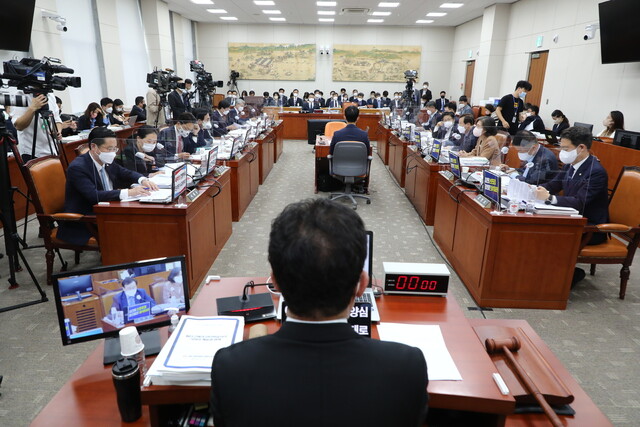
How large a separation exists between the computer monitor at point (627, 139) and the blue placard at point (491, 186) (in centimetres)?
294

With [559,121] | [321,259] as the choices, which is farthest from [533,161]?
[559,121]

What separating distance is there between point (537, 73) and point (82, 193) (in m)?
9.15

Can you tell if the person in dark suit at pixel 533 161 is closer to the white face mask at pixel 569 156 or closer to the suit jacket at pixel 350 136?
the white face mask at pixel 569 156

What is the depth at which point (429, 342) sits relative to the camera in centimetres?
145

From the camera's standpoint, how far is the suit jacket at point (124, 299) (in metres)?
1.40

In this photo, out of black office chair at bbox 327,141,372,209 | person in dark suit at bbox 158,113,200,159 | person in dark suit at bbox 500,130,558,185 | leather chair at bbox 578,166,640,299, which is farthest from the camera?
black office chair at bbox 327,141,372,209

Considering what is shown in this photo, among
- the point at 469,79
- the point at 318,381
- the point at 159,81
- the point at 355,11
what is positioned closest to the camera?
the point at 318,381

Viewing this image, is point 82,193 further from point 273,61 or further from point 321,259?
point 273,61

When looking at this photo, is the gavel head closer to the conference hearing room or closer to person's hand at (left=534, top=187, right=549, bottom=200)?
the conference hearing room

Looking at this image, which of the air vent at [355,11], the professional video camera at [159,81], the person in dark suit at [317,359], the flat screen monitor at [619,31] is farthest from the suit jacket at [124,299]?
the air vent at [355,11]

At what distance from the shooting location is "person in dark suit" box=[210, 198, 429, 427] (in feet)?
2.41

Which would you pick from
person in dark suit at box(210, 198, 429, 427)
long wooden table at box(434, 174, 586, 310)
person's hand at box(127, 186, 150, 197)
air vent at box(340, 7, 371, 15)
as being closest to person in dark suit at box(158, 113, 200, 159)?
person's hand at box(127, 186, 150, 197)

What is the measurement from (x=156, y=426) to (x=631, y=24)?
22.6 ft

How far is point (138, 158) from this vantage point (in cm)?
342
